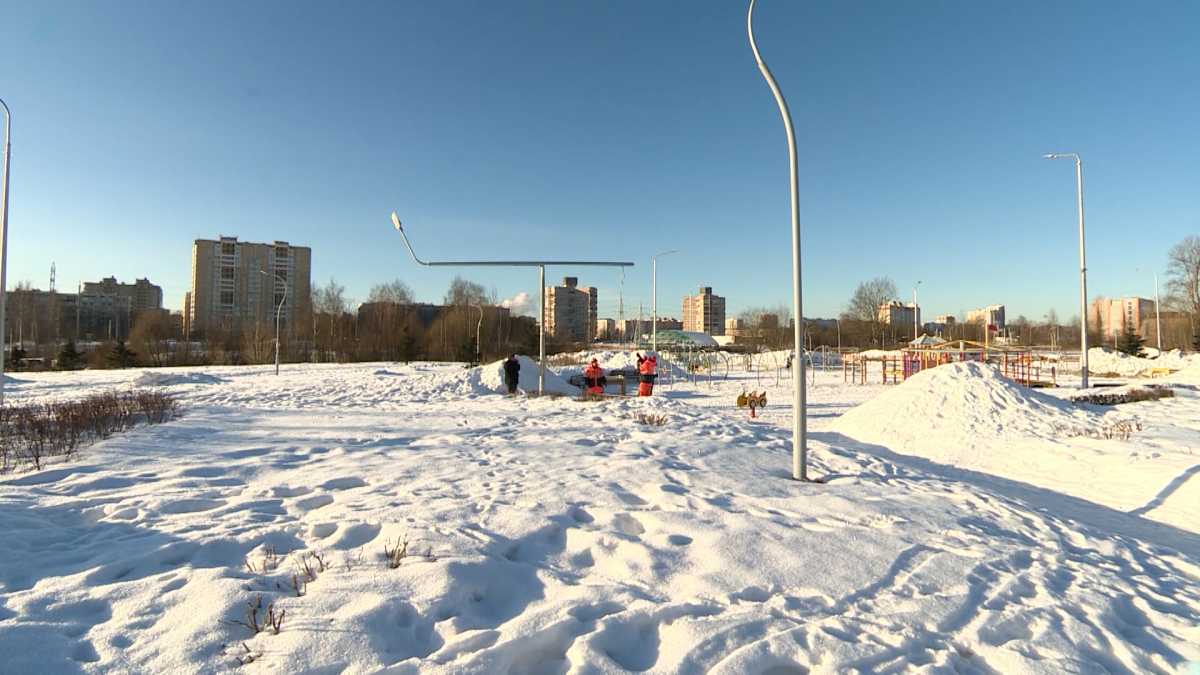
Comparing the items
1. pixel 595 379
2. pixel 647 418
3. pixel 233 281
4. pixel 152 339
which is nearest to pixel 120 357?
pixel 152 339

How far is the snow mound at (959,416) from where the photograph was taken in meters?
12.3

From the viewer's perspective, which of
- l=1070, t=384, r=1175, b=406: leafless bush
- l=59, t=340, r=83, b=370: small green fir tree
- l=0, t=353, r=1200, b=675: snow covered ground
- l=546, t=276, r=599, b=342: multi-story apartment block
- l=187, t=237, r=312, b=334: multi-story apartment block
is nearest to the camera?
l=0, t=353, r=1200, b=675: snow covered ground

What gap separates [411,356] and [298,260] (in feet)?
167

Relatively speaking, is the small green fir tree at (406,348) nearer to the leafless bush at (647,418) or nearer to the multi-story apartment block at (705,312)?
the leafless bush at (647,418)

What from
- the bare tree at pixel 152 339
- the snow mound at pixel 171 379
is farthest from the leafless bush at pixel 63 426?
the bare tree at pixel 152 339

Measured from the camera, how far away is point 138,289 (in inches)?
4582

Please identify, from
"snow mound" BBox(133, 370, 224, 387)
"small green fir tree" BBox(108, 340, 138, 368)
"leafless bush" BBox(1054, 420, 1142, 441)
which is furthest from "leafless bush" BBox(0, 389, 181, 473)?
"small green fir tree" BBox(108, 340, 138, 368)

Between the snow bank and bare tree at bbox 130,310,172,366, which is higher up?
bare tree at bbox 130,310,172,366

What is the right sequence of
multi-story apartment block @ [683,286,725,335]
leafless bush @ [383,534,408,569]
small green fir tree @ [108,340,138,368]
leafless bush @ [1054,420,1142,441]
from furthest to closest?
multi-story apartment block @ [683,286,725,335] → small green fir tree @ [108,340,138,368] → leafless bush @ [1054,420,1142,441] → leafless bush @ [383,534,408,569]

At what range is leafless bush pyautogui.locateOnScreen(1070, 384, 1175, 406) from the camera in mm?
17609

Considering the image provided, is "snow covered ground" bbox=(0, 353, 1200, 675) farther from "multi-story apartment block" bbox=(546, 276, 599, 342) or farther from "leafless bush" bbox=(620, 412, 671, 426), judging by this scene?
"multi-story apartment block" bbox=(546, 276, 599, 342)

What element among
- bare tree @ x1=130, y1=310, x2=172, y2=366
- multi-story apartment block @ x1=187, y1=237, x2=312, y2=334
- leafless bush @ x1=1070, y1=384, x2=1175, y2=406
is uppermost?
multi-story apartment block @ x1=187, y1=237, x2=312, y2=334

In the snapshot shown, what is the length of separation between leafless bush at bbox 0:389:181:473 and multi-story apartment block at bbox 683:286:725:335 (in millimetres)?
124790

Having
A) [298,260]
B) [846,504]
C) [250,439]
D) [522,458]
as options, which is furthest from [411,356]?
[298,260]
